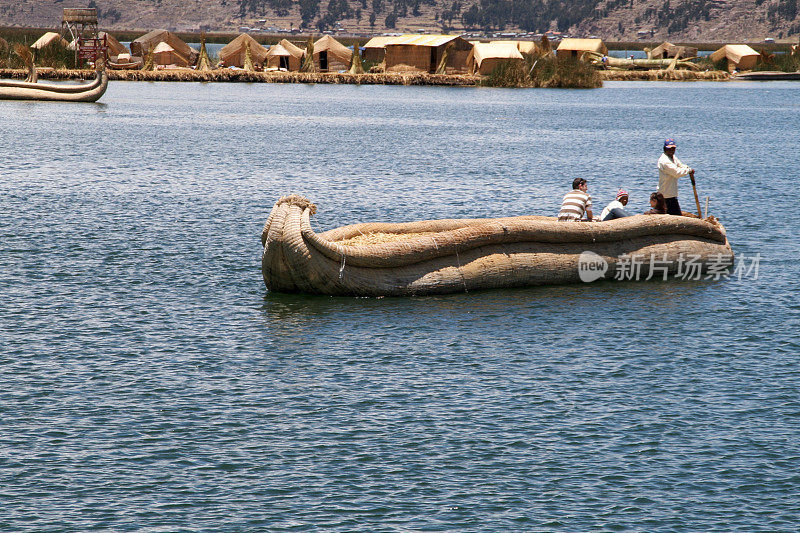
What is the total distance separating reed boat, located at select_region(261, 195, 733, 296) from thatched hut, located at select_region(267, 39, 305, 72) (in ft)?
307

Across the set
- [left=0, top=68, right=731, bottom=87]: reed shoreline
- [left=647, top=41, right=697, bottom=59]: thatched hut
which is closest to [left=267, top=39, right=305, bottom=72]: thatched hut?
[left=0, top=68, right=731, bottom=87]: reed shoreline

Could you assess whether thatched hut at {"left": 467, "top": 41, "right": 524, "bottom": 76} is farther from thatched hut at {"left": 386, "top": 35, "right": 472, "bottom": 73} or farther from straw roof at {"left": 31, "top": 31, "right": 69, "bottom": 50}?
straw roof at {"left": 31, "top": 31, "right": 69, "bottom": 50}

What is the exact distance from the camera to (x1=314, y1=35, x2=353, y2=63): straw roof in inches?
4409

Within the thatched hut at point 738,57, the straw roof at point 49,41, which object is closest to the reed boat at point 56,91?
the straw roof at point 49,41

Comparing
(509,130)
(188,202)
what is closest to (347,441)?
(188,202)

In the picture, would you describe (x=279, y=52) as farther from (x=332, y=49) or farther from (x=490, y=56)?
(x=490, y=56)

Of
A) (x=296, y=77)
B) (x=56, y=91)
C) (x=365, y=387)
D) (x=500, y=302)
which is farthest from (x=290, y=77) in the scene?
(x=365, y=387)

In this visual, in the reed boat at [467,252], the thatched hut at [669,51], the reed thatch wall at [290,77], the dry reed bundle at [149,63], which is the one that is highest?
the thatched hut at [669,51]

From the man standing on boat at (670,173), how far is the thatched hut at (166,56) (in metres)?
96.5

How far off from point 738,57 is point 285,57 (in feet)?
206

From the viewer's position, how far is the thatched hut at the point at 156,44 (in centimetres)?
11231

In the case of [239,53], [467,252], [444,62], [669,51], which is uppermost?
[669,51]

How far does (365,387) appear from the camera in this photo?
47.6 ft

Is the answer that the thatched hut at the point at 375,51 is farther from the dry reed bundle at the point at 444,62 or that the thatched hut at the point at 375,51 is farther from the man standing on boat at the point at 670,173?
the man standing on boat at the point at 670,173
